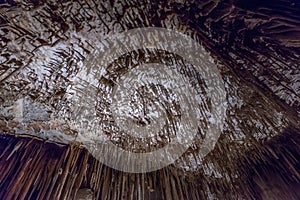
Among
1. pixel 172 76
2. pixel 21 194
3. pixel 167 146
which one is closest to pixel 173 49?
pixel 172 76

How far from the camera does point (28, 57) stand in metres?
0.59

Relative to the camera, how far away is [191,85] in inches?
24.3

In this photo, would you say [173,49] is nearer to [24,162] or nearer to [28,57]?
[28,57]

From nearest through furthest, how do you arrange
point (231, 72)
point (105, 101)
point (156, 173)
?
point (231, 72) < point (105, 101) < point (156, 173)

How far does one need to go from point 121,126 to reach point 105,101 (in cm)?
9

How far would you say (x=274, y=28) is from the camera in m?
0.46

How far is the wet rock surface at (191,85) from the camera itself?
494mm

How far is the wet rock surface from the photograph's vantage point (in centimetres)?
49

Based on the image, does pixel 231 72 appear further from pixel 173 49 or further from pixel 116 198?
pixel 116 198

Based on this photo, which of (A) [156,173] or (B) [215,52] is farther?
(A) [156,173]

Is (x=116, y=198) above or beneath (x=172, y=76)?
beneath

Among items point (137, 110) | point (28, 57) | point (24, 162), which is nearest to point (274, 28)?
point (137, 110)

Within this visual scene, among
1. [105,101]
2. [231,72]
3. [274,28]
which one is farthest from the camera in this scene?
[105,101]

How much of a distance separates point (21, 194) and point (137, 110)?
0.40m
